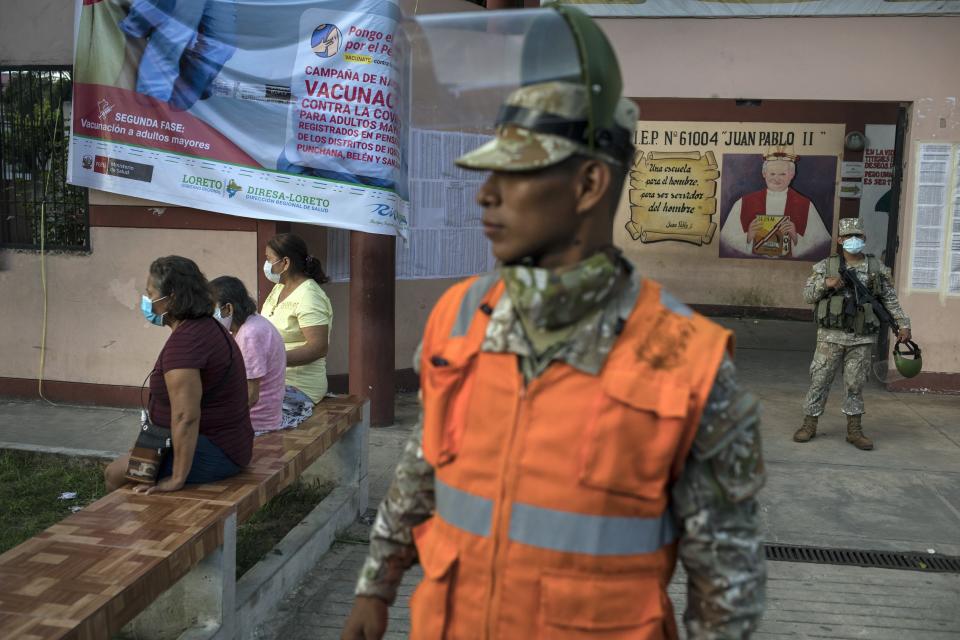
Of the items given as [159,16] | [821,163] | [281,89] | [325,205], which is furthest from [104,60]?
[821,163]

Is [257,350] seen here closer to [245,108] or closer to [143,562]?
[143,562]

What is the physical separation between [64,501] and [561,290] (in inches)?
171

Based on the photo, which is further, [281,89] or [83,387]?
[83,387]

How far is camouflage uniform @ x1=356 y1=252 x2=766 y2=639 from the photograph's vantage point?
1.56 meters

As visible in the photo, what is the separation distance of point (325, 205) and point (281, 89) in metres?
0.88

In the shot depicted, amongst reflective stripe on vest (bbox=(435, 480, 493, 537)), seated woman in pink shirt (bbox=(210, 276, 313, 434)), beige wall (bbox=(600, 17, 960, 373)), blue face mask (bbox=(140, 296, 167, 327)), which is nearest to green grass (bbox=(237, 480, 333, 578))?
seated woman in pink shirt (bbox=(210, 276, 313, 434))

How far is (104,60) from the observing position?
256 inches

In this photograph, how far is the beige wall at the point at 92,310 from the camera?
6805mm

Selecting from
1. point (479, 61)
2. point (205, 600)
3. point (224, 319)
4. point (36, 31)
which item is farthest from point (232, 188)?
point (479, 61)

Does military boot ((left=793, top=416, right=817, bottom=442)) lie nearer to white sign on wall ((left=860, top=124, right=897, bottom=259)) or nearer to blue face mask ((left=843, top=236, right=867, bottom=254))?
blue face mask ((left=843, top=236, right=867, bottom=254))

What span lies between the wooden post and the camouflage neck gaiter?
491 cm

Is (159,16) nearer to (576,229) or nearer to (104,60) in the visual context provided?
(104,60)

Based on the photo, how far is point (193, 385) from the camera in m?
3.52

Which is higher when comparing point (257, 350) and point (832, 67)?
point (832, 67)
